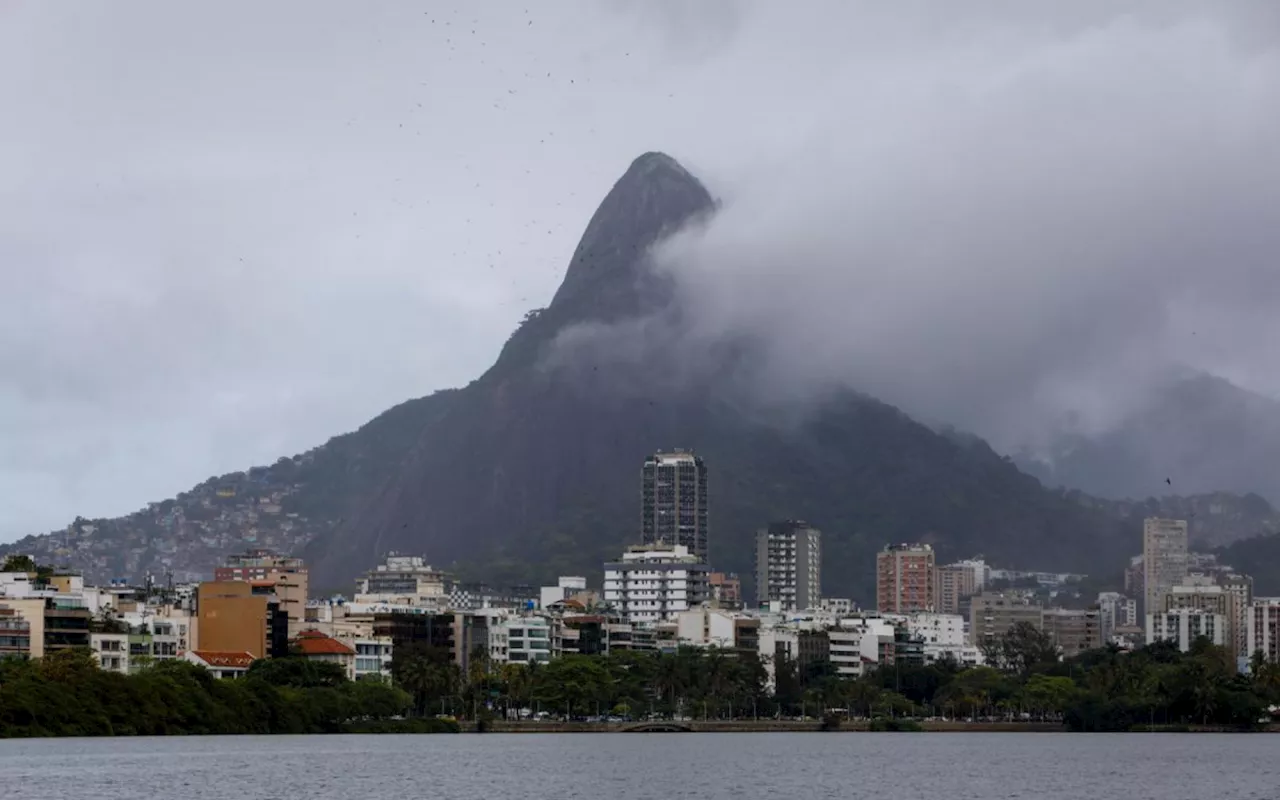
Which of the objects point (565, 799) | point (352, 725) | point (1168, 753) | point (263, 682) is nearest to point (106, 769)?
point (565, 799)

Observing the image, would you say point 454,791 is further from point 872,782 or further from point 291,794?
point 872,782

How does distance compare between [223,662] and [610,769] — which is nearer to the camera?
[610,769]

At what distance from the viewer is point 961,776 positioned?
424 ft

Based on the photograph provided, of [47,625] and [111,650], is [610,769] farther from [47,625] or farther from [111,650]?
[47,625]

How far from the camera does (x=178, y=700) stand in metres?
159

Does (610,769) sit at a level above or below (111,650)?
below

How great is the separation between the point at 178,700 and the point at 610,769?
39520mm

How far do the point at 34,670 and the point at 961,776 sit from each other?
201ft

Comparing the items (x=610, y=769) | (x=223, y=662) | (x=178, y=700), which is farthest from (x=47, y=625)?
(x=610, y=769)

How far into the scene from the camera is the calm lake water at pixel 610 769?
10856 cm

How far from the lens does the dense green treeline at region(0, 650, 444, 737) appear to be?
149750mm

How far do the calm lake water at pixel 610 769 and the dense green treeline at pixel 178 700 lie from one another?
90.8 inches

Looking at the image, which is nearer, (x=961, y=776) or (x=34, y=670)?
(x=961, y=776)

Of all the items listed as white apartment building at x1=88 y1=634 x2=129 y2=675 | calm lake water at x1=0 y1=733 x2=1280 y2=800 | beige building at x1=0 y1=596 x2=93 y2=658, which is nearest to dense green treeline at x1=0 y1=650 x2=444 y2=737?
calm lake water at x1=0 y1=733 x2=1280 y2=800
